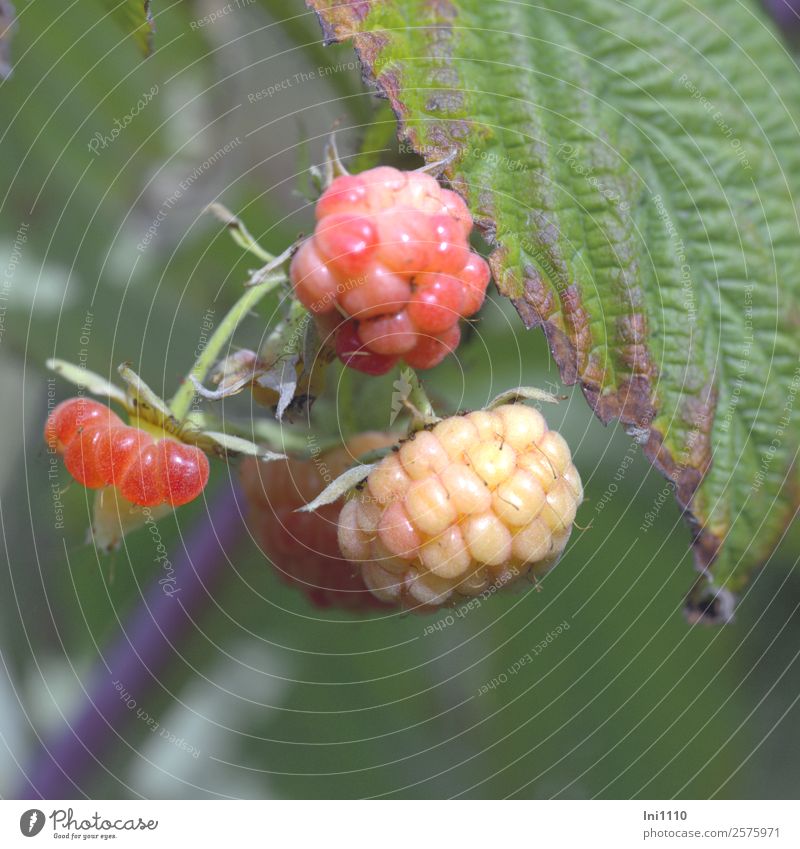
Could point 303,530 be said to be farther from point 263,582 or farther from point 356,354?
point 356,354

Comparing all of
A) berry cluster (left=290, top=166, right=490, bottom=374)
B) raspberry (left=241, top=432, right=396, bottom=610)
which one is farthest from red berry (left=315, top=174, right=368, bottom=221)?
raspberry (left=241, top=432, right=396, bottom=610)

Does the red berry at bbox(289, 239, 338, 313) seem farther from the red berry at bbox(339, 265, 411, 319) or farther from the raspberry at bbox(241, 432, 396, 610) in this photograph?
the raspberry at bbox(241, 432, 396, 610)

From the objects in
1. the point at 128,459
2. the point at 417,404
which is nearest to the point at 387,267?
the point at 417,404

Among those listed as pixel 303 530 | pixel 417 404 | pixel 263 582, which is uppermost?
pixel 417 404

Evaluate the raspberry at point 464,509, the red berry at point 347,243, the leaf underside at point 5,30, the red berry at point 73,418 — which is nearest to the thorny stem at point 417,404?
the raspberry at point 464,509

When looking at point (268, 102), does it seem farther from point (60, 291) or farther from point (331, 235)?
point (331, 235)

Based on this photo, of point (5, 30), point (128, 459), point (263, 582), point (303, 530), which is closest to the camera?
point (5, 30)
